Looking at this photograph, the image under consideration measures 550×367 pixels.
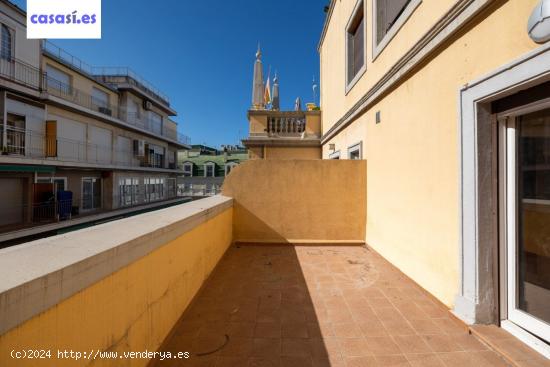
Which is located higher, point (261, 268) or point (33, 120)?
point (33, 120)

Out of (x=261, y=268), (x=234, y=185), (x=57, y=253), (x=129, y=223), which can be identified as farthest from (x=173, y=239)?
(x=234, y=185)

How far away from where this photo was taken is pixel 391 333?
2887 mm

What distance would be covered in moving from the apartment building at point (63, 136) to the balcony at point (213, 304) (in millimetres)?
13444

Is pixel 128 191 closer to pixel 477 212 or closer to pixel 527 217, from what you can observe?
pixel 477 212

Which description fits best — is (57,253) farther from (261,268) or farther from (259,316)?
(261,268)

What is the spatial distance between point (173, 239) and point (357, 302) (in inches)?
105

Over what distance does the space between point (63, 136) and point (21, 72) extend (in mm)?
3917

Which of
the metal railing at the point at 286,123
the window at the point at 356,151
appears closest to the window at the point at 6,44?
the metal railing at the point at 286,123

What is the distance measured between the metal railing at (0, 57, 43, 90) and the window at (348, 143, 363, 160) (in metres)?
15.7

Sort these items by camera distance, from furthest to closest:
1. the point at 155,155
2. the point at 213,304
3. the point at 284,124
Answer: the point at 155,155 → the point at 284,124 → the point at 213,304

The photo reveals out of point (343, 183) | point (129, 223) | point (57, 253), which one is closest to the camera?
point (57, 253)

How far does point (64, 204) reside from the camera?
49.9 ft

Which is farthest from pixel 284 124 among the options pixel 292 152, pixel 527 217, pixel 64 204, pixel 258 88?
pixel 64 204

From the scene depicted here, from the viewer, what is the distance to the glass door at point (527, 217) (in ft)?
8.15
